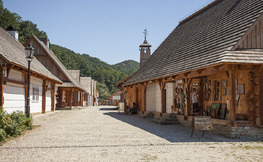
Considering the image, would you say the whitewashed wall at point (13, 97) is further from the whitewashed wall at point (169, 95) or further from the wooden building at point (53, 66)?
the wooden building at point (53, 66)

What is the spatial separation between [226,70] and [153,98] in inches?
406

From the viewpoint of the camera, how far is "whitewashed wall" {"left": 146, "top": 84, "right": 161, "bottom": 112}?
1895cm

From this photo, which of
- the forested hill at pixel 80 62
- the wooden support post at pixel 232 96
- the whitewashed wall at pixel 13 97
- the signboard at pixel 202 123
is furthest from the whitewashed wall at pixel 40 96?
the forested hill at pixel 80 62

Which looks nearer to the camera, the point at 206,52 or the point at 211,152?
the point at 211,152

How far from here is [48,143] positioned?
27.4ft

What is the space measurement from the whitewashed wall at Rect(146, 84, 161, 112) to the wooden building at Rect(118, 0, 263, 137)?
156 cm

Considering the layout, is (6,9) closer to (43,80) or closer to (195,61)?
(43,80)

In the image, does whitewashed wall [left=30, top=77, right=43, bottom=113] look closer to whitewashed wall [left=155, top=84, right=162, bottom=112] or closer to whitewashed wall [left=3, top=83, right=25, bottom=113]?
whitewashed wall [left=3, top=83, right=25, bottom=113]

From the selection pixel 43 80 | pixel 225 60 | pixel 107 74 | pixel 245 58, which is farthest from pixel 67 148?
pixel 107 74

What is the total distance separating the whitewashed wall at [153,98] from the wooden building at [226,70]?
1.56 m

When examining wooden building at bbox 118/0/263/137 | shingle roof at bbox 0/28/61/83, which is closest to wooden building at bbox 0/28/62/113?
shingle roof at bbox 0/28/61/83

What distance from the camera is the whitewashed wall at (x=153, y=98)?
19.0 metres

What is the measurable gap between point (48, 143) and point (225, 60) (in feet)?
21.9

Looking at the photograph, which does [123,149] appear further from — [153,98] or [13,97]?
[153,98]
